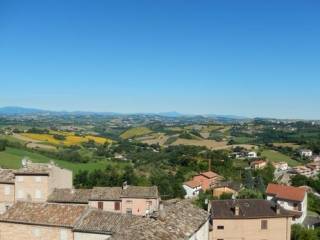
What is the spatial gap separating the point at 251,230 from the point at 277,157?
312 ft

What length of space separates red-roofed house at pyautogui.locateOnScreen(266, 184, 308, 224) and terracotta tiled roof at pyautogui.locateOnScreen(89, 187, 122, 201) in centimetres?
2179

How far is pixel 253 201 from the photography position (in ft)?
134

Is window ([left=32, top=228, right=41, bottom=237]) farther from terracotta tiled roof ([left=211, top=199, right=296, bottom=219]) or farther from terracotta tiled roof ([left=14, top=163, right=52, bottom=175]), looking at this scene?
terracotta tiled roof ([left=211, top=199, right=296, bottom=219])

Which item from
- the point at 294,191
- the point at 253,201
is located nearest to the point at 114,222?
the point at 253,201

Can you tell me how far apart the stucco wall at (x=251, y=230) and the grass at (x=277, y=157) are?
287 ft

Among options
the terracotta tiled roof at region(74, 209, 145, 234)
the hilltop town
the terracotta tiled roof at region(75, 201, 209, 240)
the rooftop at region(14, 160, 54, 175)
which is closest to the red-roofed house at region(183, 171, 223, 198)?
the hilltop town

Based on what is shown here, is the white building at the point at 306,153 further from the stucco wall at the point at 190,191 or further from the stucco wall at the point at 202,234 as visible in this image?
the stucco wall at the point at 202,234

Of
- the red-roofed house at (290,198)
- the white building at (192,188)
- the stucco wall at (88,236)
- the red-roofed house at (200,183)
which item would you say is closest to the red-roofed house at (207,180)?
the red-roofed house at (200,183)

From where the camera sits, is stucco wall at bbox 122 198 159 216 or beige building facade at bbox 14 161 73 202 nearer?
beige building facade at bbox 14 161 73 202

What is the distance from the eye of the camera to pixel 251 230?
125ft

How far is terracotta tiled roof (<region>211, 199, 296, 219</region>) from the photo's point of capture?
126 feet

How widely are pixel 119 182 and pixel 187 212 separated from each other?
50.3 meters

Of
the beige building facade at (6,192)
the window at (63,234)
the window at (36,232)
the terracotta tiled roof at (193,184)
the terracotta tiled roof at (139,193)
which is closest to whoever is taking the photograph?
the window at (63,234)

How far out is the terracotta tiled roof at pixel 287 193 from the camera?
61300 millimetres
